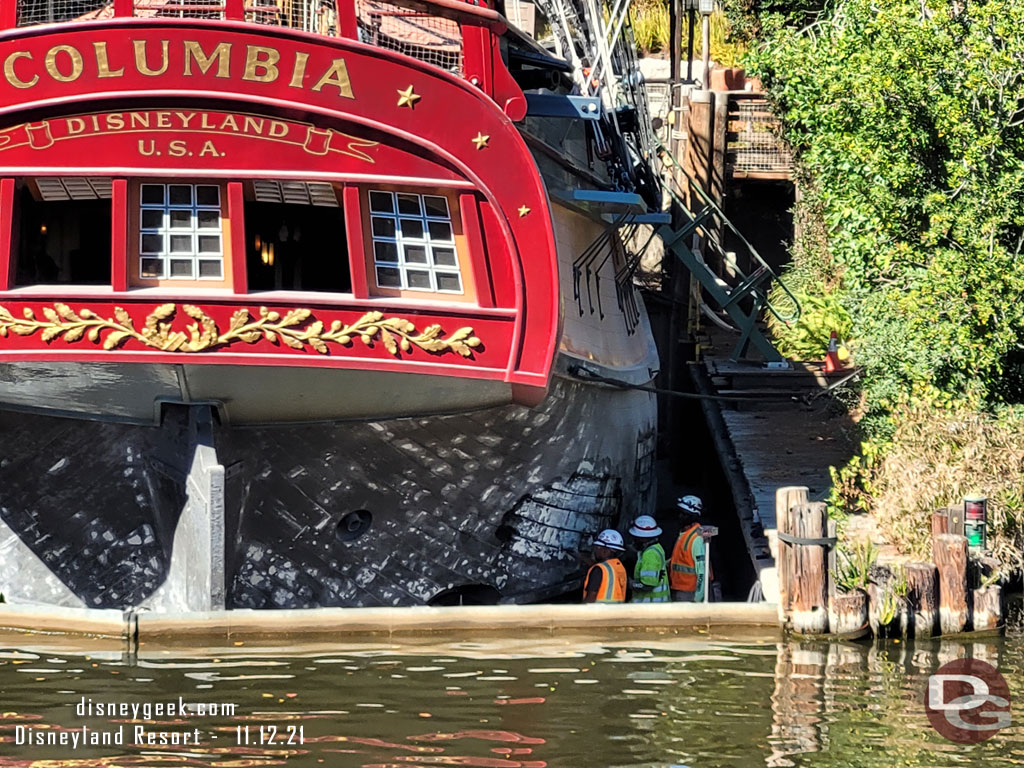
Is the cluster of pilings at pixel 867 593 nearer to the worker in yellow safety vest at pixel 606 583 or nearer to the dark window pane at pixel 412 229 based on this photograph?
the worker in yellow safety vest at pixel 606 583

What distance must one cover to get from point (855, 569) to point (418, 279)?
337 centimetres

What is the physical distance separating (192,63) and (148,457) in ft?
9.27

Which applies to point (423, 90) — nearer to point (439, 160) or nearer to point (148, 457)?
point (439, 160)

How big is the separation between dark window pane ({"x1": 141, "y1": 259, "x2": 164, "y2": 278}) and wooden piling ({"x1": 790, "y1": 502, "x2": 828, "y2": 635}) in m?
4.26

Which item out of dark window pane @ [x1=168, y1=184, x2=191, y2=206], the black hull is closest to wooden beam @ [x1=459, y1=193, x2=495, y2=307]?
the black hull

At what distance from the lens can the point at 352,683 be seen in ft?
32.2

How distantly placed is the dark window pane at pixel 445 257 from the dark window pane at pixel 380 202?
1.33 ft

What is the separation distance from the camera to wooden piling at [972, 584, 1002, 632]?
10.8 meters

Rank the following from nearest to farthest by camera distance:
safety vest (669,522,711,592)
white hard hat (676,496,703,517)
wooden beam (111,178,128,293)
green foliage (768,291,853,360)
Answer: wooden beam (111,178,128,293)
safety vest (669,522,711,592)
white hard hat (676,496,703,517)
green foliage (768,291,853,360)

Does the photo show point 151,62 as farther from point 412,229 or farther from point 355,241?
point 412,229

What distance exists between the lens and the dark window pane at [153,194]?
10.6 m

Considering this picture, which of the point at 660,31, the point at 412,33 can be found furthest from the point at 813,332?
the point at 412,33

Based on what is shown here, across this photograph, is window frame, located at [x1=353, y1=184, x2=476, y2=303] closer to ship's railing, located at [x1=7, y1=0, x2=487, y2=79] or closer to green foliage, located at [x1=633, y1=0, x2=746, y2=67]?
ship's railing, located at [x1=7, y1=0, x2=487, y2=79]

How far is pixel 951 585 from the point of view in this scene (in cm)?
1074
